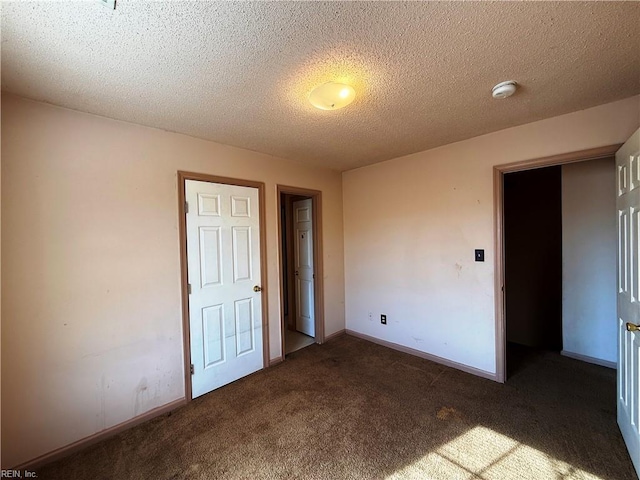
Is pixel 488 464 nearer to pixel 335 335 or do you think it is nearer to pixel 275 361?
pixel 275 361

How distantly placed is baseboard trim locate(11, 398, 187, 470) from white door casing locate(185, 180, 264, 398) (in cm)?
23

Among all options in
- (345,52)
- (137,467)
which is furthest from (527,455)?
(345,52)

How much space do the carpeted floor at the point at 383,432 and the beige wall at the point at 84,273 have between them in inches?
13.2

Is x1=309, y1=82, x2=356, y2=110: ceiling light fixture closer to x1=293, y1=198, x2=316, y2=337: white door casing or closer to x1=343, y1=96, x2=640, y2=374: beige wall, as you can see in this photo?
x1=343, y1=96, x2=640, y2=374: beige wall

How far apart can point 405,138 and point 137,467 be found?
3.31 meters

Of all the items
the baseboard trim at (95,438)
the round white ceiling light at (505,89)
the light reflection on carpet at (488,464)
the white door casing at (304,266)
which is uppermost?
the round white ceiling light at (505,89)

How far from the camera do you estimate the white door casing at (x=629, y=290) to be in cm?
161

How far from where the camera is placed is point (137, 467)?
178 cm

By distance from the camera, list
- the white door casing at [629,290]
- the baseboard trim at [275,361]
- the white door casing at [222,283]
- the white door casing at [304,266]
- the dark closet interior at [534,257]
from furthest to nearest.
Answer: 1. the white door casing at [304,266]
2. the dark closet interior at [534,257]
3. the baseboard trim at [275,361]
4. the white door casing at [222,283]
5. the white door casing at [629,290]

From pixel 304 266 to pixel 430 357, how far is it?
1973 mm

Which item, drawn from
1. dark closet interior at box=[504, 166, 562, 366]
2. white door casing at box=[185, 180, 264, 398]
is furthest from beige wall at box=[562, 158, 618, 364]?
white door casing at box=[185, 180, 264, 398]

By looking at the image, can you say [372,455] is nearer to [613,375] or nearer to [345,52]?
[345,52]

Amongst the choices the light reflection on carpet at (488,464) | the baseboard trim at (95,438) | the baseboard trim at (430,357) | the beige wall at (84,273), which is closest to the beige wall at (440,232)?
A: the baseboard trim at (430,357)

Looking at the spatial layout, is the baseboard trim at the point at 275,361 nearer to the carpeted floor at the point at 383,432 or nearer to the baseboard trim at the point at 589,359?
the carpeted floor at the point at 383,432
